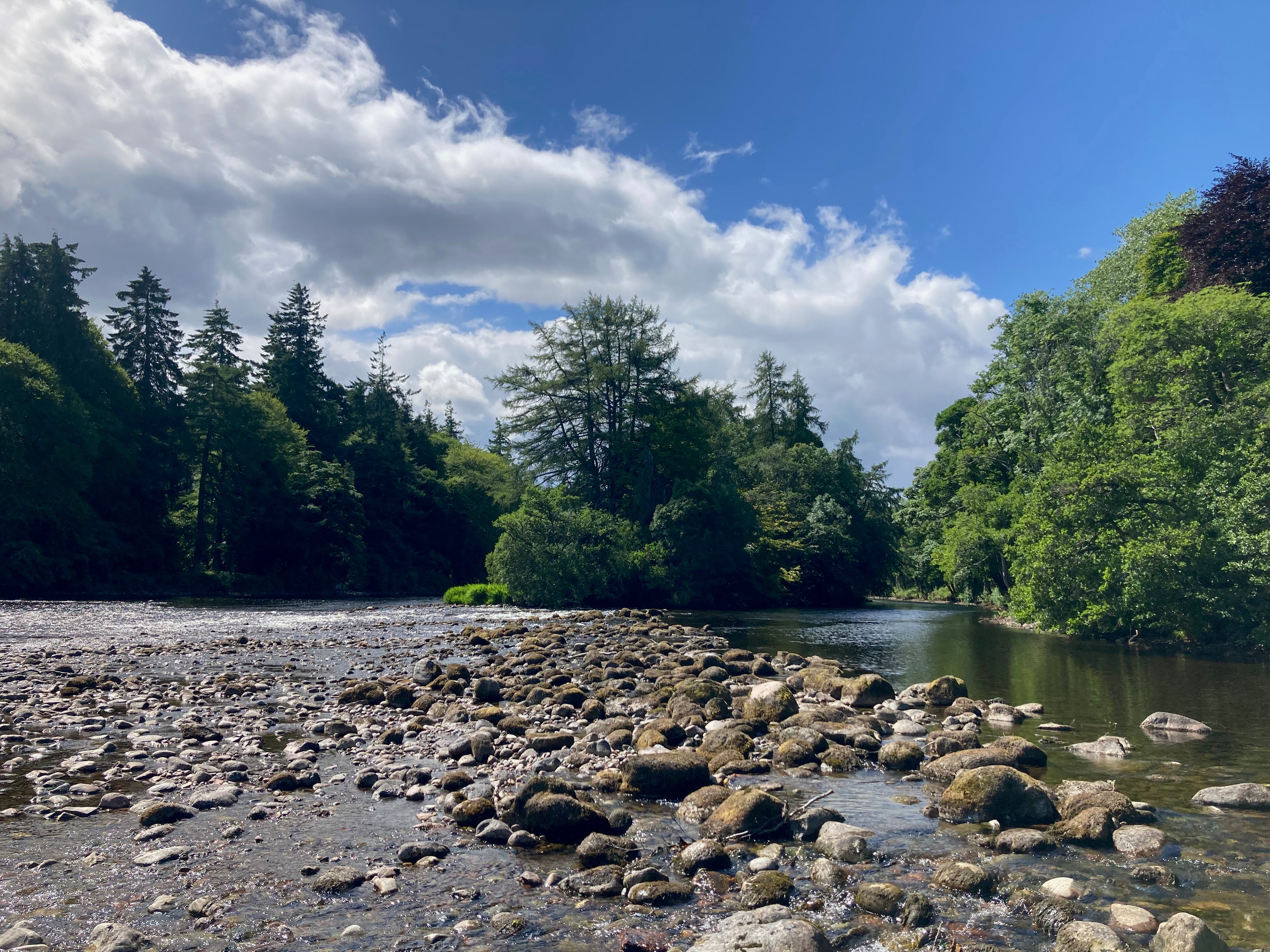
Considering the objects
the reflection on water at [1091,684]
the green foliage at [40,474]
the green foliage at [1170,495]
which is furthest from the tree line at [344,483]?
the green foliage at [1170,495]

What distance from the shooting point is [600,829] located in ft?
24.1

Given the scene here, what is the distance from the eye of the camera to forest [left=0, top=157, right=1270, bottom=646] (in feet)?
76.0

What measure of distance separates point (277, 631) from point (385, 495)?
45.9 metres

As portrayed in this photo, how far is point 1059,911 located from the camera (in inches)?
222

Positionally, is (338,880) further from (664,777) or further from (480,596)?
(480,596)

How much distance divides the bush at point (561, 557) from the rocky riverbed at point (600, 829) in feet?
101

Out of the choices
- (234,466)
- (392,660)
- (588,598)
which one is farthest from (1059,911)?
(234,466)

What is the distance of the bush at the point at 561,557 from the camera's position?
148 feet

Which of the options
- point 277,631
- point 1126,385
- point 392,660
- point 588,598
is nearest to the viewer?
point 392,660

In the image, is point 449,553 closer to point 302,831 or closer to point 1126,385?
point 1126,385

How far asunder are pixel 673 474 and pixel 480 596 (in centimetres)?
1559

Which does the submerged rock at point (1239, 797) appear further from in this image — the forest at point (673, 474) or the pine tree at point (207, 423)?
the pine tree at point (207, 423)

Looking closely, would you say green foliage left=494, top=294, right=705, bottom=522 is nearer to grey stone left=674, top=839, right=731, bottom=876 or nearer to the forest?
the forest

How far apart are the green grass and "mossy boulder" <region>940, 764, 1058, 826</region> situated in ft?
134
